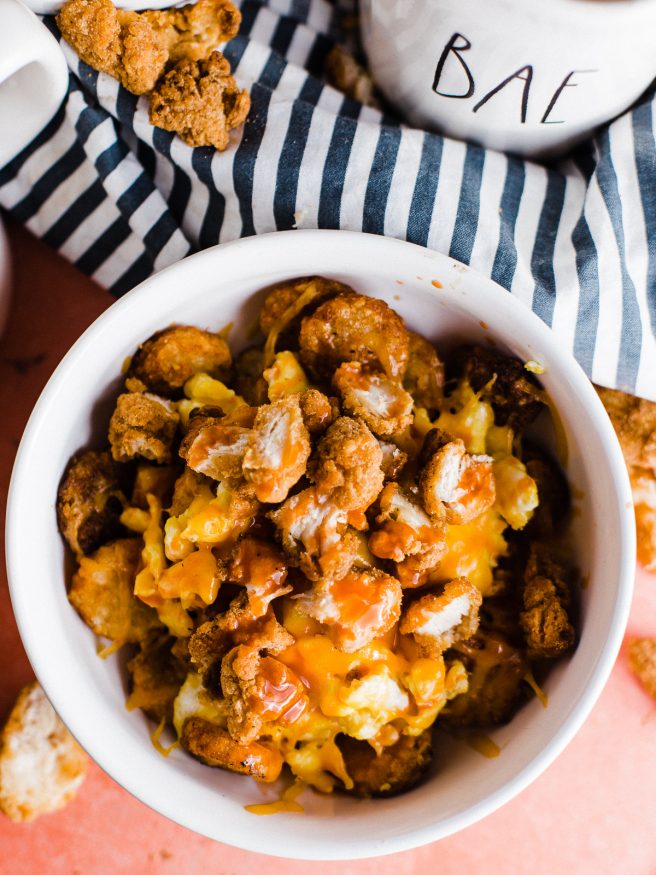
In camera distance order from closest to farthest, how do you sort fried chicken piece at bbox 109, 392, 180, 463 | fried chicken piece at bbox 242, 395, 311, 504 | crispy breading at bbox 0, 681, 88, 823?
fried chicken piece at bbox 242, 395, 311, 504, fried chicken piece at bbox 109, 392, 180, 463, crispy breading at bbox 0, 681, 88, 823

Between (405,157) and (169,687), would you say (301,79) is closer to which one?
(405,157)

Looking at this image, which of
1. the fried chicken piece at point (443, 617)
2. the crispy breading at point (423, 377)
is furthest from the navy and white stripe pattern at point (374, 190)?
the fried chicken piece at point (443, 617)

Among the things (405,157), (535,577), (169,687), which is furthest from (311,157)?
(169,687)

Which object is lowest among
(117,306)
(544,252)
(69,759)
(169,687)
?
(69,759)

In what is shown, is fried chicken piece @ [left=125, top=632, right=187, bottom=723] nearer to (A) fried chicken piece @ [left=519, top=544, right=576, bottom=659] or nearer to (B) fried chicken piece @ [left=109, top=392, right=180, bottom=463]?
(B) fried chicken piece @ [left=109, top=392, right=180, bottom=463]

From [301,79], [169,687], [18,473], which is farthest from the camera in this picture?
[301,79]

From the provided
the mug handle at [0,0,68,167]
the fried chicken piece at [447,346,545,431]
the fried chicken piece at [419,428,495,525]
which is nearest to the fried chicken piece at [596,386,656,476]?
the fried chicken piece at [447,346,545,431]

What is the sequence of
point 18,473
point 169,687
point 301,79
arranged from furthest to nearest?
1. point 301,79
2. point 169,687
3. point 18,473
